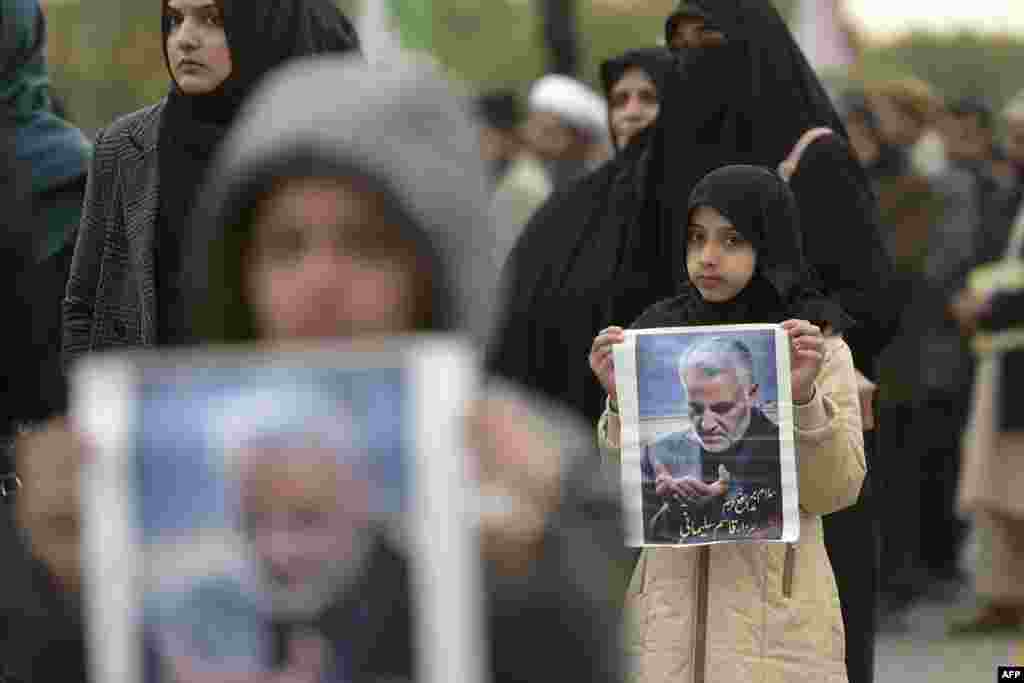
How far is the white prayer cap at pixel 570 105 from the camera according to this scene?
12242 millimetres

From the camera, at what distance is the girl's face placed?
19.5 ft

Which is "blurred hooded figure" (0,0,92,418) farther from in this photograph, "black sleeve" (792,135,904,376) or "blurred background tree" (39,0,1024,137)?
"blurred background tree" (39,0,1024,137)

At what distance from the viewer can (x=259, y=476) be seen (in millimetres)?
2504

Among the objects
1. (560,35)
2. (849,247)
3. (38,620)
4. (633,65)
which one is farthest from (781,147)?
(560,35)

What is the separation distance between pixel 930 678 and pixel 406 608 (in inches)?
306

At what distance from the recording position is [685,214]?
7148 mm

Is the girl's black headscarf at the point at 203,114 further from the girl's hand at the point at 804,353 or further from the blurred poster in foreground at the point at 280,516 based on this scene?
the blurred poster in foreground at the point at 280,516

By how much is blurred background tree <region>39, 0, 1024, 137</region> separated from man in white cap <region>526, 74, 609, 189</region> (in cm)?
1370

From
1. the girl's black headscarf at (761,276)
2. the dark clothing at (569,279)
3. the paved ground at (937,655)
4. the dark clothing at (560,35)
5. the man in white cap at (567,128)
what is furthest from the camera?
the dark clothing at (560,35)

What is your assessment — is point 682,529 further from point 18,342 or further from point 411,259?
point 411,259

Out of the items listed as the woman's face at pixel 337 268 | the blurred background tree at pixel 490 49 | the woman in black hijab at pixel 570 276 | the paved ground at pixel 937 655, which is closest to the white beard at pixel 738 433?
the woman in black hijab at pixel 570 276

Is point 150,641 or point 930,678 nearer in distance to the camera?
point 150,641

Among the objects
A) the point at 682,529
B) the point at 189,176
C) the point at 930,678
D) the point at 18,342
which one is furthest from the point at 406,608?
the point at 930,678

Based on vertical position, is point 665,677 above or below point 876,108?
below
